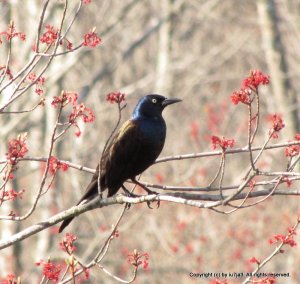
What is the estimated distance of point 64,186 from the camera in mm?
15750

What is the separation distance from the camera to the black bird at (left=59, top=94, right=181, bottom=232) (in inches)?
223

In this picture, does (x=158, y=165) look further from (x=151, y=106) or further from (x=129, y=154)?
(x=129, y=154)

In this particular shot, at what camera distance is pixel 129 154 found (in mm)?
5781

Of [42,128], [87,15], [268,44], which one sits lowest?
[42,128]

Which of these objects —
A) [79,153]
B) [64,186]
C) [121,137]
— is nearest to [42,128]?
[79,153]

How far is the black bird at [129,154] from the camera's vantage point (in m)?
5.67

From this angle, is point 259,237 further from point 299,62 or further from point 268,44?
point 299,62

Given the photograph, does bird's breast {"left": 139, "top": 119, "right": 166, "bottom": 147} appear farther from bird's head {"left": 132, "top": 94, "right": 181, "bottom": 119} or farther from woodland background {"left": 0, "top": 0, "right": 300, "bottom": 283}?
woodland background {"left": 0, "top": 0, "right": 300, "bottom": 283}

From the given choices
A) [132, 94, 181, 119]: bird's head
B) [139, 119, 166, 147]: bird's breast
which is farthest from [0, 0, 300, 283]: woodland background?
[139, 119, 166, 147]: bird's breast

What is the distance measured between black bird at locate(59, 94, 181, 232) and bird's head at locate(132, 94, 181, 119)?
12 cm

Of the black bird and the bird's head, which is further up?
the bird's head

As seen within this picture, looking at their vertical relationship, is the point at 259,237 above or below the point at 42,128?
below

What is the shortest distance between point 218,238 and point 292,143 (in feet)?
30.0

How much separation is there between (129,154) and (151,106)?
0.65 metres
